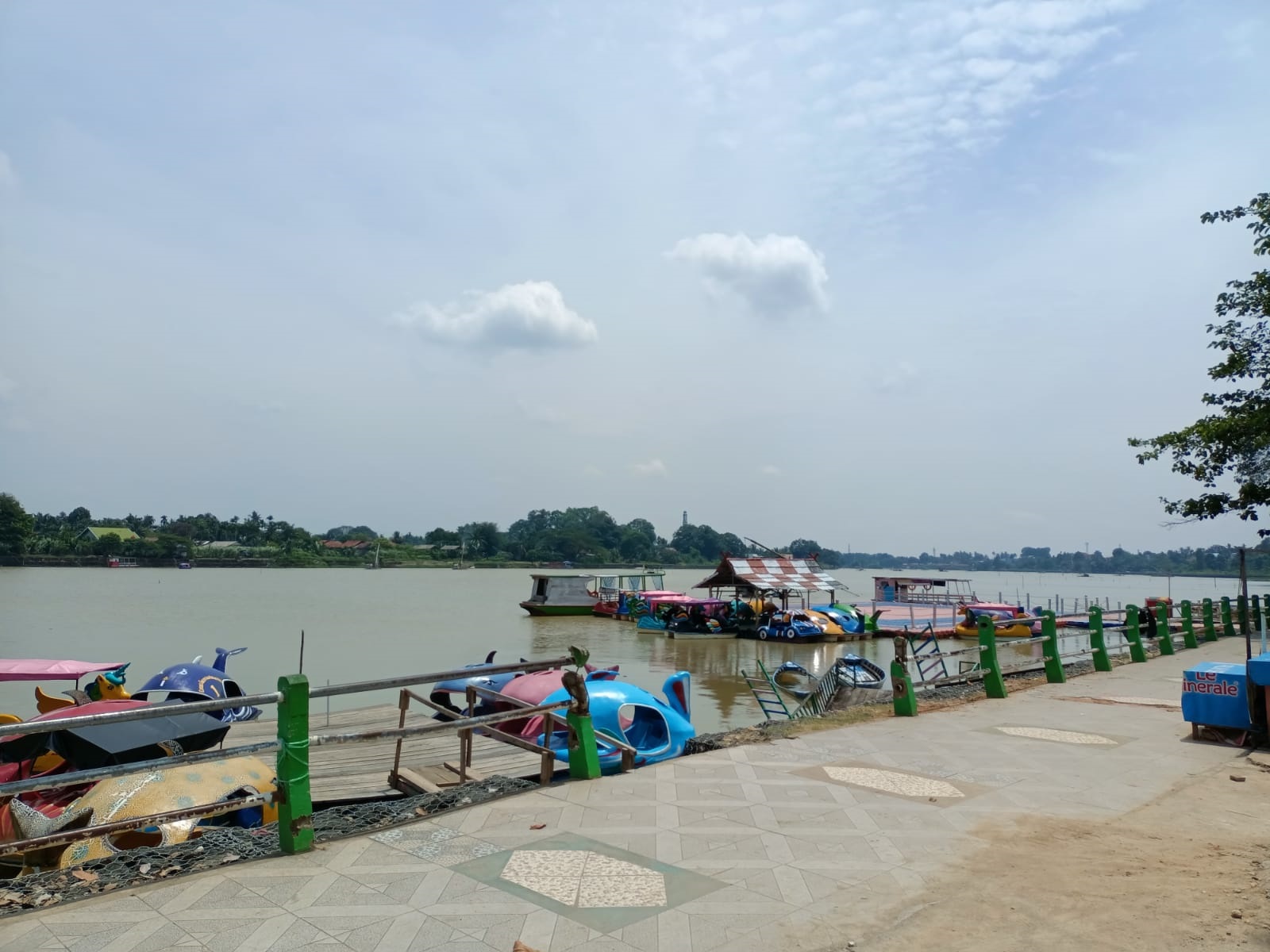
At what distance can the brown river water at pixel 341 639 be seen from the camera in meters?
29.9

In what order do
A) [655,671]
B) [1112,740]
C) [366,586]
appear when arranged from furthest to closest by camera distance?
[366,586], [655,671], [1112,740]

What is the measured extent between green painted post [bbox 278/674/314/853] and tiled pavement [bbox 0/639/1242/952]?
18 cm

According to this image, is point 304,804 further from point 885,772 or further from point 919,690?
point 919,690

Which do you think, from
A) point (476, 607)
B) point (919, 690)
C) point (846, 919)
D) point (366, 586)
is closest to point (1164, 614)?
point (919, 690)

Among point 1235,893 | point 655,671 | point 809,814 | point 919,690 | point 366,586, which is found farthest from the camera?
point 366,586

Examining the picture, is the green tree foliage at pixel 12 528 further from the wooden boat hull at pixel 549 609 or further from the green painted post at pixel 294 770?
the green painted post at pixel 294 770

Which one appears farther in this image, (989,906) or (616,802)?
(616,802)

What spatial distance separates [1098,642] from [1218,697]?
7.37 m

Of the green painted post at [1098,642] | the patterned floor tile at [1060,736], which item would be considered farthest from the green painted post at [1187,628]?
the patterned floor tile at [1060,736]

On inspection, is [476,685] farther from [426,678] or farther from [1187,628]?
[1187,628]

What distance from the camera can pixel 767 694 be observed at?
25219 mm

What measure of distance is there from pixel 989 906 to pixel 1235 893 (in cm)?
162

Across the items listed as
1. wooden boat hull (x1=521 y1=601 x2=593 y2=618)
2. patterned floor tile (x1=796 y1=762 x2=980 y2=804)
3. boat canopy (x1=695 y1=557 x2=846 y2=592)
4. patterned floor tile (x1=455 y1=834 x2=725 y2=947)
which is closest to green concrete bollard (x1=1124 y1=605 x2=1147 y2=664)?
patterned floor tile (x1=796 y1=762 x2=980 y2=804)

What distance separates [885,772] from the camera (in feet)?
27.7
